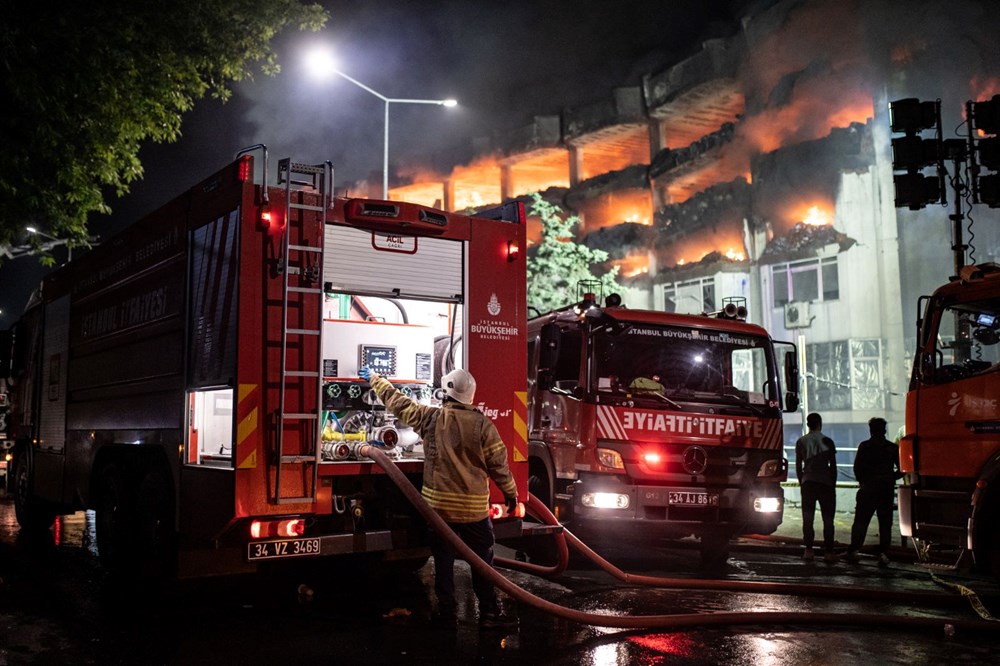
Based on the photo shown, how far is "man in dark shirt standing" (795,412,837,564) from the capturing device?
10.4 meters

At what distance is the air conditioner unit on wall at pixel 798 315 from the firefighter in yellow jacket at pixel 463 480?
77.3 ft

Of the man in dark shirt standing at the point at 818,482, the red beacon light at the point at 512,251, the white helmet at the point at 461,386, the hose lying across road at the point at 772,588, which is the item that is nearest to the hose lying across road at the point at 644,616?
the white helmet at the point at 461,386

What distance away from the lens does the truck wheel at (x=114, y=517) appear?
774 cm

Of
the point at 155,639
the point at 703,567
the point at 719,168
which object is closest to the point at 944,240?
the point at 719,168

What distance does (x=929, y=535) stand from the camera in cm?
743

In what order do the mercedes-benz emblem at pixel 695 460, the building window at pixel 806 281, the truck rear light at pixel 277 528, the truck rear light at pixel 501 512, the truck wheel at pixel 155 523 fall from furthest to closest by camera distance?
the building window at pixel 806 281 → the mercedes-benz emblem at pixel 695 460 → the truck rear light at pixel 501 512 → the truck wheel at pixel 155 523 → the truck rear light at pixel 277 528

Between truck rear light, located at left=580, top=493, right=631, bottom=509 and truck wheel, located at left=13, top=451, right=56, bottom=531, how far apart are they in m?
6.86

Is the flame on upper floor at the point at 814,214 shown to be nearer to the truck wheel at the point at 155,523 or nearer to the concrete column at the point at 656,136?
the concrete column at the point at 656,136

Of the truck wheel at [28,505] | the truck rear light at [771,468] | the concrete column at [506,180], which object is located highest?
the concrete column at [506,180]

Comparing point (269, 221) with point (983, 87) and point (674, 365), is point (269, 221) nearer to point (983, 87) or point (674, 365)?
point (674, 365)

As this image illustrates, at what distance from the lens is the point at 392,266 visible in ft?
22.5

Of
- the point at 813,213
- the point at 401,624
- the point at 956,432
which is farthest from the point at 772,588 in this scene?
the point at 813,213

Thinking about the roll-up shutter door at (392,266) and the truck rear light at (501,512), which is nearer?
the roll-up shutter door at (392,266)

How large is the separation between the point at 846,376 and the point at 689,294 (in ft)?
25.0
